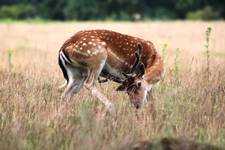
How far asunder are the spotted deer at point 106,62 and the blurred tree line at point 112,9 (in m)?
49.0

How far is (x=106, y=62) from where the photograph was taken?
1138cm

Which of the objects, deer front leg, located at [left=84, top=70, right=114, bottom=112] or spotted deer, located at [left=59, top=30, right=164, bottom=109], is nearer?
deer front leg, located at [left=84, top=70, right=114, bottom=112]

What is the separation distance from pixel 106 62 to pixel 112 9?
176ft

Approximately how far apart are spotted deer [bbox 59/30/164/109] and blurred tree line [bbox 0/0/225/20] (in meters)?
49.0

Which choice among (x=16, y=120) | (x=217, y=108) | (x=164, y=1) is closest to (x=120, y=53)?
(x=217, y=108)

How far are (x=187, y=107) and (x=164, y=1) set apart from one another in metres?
57.7

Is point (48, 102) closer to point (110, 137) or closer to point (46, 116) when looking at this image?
point (46, 116)

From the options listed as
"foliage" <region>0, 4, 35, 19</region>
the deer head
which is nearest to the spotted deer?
the deer head

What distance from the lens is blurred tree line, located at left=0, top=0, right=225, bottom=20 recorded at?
207ft

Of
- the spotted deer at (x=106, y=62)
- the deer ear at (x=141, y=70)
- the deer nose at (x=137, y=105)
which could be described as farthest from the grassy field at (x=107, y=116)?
the deer ear at (x=141, y=70)

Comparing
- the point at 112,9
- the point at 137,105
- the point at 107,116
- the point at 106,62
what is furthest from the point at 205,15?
the point at 107,116

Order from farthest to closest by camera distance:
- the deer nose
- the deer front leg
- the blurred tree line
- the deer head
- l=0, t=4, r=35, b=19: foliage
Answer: l=0, t=4, r=35, b=19: foliage, the blurred tree line, the deer front leg, the deer head, the deer nose

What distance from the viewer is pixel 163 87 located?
12156 mm

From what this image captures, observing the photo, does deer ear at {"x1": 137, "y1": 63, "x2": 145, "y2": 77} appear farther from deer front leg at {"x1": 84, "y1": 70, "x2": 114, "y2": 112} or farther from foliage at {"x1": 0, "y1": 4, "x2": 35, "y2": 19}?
foliage at {"x1": 0, "y1": 4, "x2": 35, "y2": 19}
